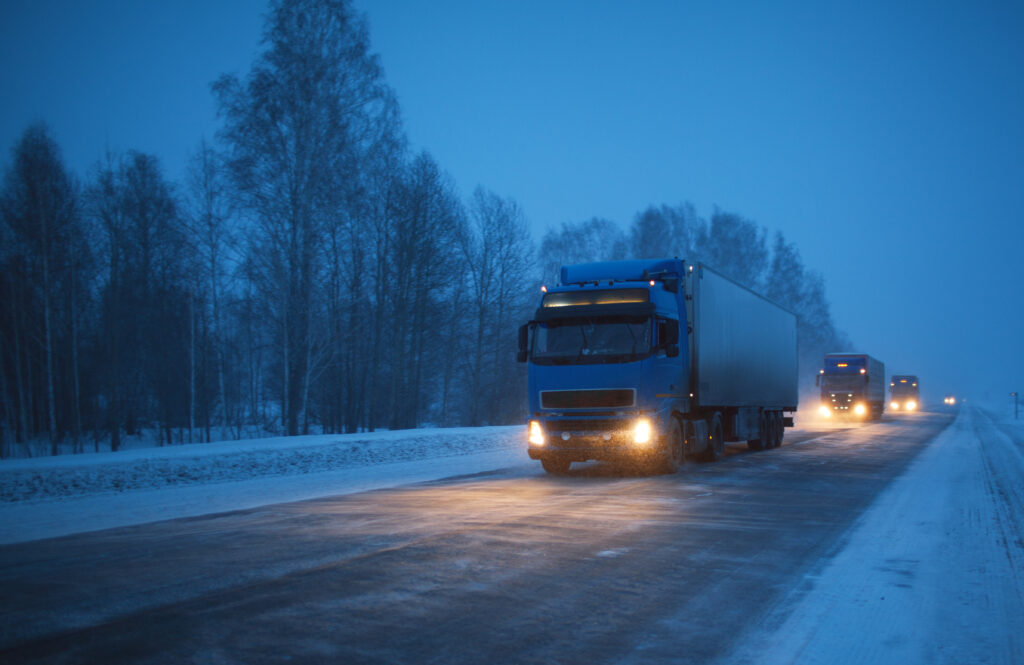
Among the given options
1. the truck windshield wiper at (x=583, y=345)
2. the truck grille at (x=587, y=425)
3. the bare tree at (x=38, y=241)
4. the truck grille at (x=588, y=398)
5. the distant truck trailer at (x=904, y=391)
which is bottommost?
the distant truck trailer at (x=904, y=391)

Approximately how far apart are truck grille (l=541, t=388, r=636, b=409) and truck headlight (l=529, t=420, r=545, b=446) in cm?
39

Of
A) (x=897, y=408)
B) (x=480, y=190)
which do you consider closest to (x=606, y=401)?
(x=480, y=190)

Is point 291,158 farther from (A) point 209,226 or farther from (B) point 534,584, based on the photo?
(B) point 534,584

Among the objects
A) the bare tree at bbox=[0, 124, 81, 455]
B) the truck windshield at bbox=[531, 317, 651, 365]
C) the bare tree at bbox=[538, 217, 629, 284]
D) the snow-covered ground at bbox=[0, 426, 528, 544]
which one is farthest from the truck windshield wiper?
the bare tree at bbox=[538, 217, 629, 284]

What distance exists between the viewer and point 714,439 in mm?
18156

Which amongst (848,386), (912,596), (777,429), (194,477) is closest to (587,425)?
(194,477)

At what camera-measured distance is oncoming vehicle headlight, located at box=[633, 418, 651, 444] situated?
1370 cm

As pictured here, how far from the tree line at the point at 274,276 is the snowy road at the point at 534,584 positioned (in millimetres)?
18361

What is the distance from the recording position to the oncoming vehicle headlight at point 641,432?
13703 millimetres

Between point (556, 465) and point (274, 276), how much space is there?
1547 centimetres

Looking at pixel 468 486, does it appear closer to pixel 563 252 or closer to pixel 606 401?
pixel 606 401

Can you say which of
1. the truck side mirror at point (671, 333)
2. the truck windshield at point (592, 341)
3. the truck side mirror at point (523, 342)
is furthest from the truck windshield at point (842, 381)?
the truck side mirror at point (523, 342)

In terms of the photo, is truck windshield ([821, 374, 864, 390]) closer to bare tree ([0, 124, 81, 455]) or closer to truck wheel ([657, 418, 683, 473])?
truck wheel ([657, 418, 683, 473])

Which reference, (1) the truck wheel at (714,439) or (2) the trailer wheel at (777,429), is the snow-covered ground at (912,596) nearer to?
(1) the truck wheel at (714,439)
